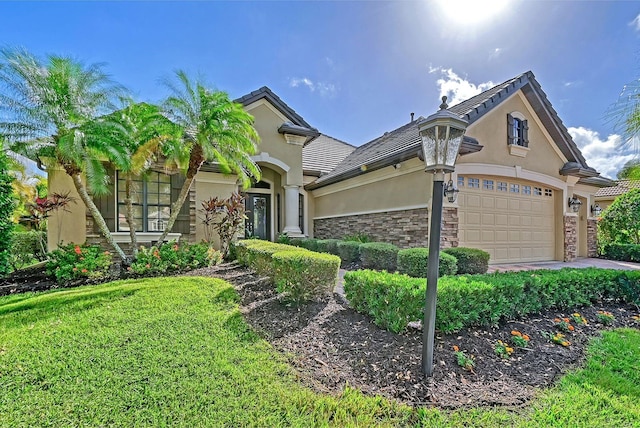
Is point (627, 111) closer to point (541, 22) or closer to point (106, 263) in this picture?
point (541, 22)

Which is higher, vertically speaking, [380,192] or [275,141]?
[275,141]

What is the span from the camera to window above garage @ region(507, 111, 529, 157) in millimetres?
10720

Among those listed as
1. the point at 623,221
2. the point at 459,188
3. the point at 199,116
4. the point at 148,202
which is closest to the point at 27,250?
the point at 148,202

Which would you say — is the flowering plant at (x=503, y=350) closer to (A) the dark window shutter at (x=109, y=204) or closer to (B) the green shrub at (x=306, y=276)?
(B) the green shrub at (x=306, y=276)

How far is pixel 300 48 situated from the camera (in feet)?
35.6

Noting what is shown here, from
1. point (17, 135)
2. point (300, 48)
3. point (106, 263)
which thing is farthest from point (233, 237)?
point (300, 48)

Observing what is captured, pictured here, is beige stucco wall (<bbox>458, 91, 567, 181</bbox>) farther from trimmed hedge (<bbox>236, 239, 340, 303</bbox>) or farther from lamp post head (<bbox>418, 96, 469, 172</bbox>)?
lamp post head (<bbox>418, 96, 469, 172</bbox>)

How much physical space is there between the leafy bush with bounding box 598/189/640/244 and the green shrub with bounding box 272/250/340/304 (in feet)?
57.3

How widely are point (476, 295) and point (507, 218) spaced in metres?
8.22

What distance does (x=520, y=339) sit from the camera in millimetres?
3891

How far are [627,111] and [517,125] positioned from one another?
5781 mm

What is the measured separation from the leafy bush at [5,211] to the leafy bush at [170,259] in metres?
2.89

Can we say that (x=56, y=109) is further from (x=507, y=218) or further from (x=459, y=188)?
(x=507, y=218)

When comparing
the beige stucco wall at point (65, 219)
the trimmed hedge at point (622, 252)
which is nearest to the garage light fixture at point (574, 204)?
the trimmed hedge at point (622, 252)
